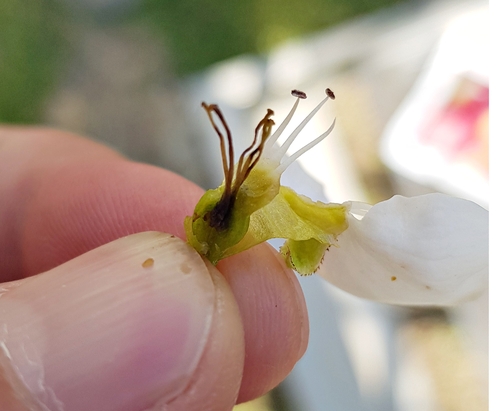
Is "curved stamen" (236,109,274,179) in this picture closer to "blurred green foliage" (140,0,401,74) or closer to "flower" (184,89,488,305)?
"flower" (184,89,488,305)

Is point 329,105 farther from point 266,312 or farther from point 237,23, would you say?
point 266,312

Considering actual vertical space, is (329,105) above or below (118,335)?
below

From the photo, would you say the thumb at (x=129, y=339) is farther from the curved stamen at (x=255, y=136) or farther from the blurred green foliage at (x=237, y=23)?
the blurred green foliage at (x=237, y=23)

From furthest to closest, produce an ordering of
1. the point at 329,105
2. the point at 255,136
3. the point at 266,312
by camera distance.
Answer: the point at 329,105 < the point at 266,312 < the point at 255,136

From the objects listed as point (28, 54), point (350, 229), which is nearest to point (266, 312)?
point (350, 229)

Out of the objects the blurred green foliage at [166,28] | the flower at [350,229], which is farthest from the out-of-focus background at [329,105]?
the flower at [350,229]
